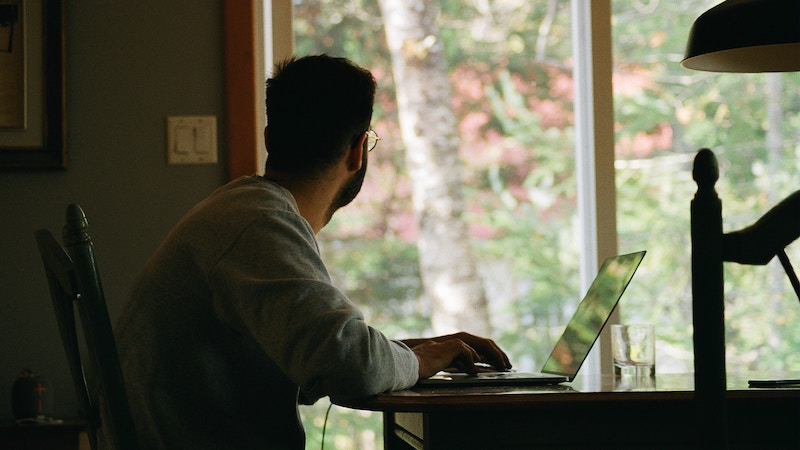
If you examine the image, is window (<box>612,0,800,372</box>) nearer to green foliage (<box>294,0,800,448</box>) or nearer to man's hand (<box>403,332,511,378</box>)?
green foliage (<box>294,0,800,448</box>)

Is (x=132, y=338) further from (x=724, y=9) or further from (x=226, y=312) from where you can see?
(x=724, y=9)

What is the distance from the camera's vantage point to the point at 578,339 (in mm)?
1754

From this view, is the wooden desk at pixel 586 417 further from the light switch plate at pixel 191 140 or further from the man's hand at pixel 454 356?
the light switch plate at pixel 191 140

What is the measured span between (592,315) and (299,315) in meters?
0.68

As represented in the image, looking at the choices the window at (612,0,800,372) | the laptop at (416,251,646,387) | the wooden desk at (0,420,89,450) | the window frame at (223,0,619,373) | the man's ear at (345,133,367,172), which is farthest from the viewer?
the window at (612,0,800,372)

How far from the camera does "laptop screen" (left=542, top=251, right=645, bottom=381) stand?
1.69 meters

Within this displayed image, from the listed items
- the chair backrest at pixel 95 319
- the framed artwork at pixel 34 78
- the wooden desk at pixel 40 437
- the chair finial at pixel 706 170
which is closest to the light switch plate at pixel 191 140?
the framed artwork at pixel 34 78

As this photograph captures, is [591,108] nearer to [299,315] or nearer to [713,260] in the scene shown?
[299,315]

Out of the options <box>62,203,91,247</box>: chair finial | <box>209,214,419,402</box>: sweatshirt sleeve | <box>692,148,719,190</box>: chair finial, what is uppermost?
<box>692,148,719,190</box>: chair finial

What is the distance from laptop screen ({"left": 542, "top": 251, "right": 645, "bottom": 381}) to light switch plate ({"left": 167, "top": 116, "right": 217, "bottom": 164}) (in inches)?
45.8

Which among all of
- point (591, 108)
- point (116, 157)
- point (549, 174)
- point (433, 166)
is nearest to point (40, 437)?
point (116, 157)

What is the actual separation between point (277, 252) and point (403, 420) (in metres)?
0.46

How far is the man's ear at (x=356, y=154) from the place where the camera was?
1.67 meters

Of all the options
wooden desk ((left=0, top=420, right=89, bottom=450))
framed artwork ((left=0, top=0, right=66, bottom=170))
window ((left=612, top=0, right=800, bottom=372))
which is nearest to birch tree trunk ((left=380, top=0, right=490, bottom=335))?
window ((left=612, top=0, right=800, bottom=372))
